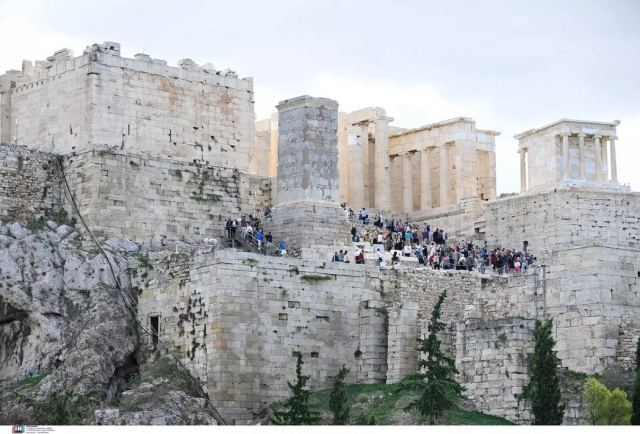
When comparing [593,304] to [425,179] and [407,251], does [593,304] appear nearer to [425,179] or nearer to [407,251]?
[407,251]

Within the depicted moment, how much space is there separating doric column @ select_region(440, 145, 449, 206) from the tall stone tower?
43.6ft

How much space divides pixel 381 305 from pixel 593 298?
7121 millimetres

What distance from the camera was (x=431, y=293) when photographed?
59281 mm

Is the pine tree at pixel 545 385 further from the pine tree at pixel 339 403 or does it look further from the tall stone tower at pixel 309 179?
the tall stone tower at pixel 309 179

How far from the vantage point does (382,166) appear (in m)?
76.1

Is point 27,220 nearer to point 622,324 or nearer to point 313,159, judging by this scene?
point 313,159

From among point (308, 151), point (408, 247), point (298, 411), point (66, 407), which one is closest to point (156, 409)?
point (66, 407)

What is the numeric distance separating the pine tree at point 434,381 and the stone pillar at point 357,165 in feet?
69.5

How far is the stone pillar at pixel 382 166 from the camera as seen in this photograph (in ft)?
247

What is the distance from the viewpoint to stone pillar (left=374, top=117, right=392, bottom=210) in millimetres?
75250

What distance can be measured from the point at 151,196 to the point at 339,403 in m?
13.0

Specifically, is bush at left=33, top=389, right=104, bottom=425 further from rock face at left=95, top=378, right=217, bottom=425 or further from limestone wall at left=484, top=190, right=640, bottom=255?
limestone wall at left=484, top=190, right=640, bottom=255

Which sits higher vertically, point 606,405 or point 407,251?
point 407,251

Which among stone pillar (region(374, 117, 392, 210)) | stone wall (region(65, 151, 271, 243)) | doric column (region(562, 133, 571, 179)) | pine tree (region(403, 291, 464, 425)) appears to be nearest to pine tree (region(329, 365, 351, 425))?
pine tree (region(403, 291, 464, 425))
